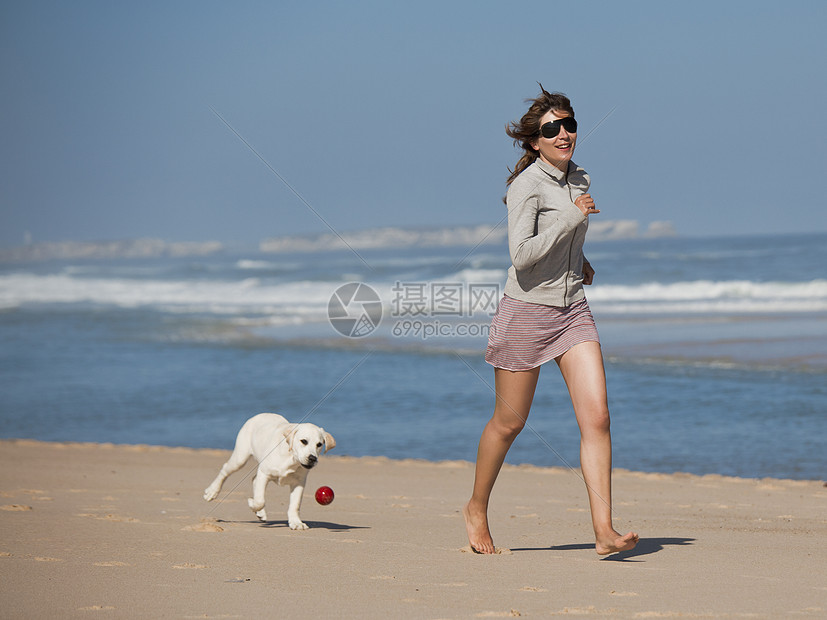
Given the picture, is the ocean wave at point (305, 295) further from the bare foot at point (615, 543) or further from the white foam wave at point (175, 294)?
the bare foot at point (615, 543)

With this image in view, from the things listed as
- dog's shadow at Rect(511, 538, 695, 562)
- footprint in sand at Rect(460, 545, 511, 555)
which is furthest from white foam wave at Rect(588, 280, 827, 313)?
footprint in sand at Rect(460, 545, 511, 555)

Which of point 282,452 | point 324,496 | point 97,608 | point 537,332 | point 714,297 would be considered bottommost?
point 97,608

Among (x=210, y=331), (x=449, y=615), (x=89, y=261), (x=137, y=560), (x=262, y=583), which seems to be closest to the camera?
(x=449, y=615)

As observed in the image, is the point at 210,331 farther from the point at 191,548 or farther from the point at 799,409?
the point at 191,548

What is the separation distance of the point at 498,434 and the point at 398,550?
74 cm

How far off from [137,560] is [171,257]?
2192 inches

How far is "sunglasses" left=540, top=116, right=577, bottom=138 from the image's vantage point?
160 inches

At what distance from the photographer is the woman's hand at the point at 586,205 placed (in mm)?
3906

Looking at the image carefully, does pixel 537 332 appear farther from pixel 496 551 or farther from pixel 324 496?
pixel 324 496

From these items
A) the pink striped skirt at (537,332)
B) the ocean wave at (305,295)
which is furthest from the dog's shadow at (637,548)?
the ocean wave at (305,295)

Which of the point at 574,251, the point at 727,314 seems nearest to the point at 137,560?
the point at 574,251

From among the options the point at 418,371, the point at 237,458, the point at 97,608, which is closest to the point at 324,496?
the point at 237,458

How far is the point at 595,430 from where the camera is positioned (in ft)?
13.1

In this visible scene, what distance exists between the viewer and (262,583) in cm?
359
